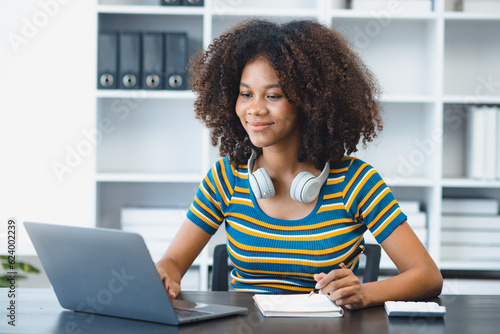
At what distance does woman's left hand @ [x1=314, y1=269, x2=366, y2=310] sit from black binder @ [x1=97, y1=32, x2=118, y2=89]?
166cm

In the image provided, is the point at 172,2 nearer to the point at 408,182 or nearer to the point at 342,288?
the point at 408,182

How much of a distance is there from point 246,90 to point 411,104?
1580 millimetres

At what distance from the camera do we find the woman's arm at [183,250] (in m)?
1.49

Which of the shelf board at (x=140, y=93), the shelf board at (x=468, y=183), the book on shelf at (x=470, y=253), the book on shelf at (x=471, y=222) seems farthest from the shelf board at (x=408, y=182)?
the shelf board at (x=140, y=93)

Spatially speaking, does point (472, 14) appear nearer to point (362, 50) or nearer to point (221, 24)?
point (362, 50)

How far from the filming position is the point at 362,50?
281cm

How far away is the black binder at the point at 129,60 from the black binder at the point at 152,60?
0.03m

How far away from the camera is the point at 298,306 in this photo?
1.13 metres

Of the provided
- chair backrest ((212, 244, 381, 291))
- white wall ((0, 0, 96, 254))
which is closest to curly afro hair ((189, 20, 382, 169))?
chair backrest ((212, 244, 381, 291))

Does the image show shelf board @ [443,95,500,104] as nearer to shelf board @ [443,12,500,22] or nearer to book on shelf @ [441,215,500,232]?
shelf board @ [443,12,500,22]

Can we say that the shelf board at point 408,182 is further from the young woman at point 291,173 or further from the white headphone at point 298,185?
the white headphone at point 298,185

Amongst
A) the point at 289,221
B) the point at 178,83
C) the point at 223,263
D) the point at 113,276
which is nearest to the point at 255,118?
the point at 289,221

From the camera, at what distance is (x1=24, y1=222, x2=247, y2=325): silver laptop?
99 centimetres

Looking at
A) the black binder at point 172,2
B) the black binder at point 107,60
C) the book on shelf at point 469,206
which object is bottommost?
the book on shelf at point 469,206
